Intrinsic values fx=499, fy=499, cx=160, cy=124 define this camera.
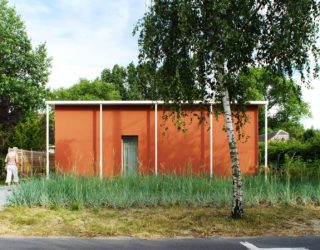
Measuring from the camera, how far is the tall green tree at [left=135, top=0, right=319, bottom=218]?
9.65 meters

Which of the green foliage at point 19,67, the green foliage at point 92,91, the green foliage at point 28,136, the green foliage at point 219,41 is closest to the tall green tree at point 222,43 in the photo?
the green foliage at point 219,41

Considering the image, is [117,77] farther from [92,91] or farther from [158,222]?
[158,222]

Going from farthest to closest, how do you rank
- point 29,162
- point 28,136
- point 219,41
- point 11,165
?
point 28,136 → point 29,162 → point 11,165 → point 219,41

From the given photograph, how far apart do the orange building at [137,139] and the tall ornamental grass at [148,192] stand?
23.7 feet

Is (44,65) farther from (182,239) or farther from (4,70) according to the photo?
(182,239)

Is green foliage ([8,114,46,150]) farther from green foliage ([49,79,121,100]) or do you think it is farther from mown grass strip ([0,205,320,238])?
green foliage ([49,79,121,100])

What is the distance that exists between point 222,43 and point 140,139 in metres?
12.0

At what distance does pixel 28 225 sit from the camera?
994 centimetres

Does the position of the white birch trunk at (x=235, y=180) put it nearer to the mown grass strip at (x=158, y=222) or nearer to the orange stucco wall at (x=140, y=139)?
the mown grass strip at (x=158, y=222)

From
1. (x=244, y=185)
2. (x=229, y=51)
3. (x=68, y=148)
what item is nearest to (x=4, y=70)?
(x=68, y=148)

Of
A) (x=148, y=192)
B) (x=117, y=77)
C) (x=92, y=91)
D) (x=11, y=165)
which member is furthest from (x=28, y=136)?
(x=117, y=77)

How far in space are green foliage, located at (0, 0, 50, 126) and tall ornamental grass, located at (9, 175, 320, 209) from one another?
20.7 metres

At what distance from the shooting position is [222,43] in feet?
32.4

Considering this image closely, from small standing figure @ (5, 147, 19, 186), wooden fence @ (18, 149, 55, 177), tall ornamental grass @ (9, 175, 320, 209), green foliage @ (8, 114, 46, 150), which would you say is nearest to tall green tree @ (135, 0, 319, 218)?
tall ornamental grass @ (9, 175, 320, 209)
